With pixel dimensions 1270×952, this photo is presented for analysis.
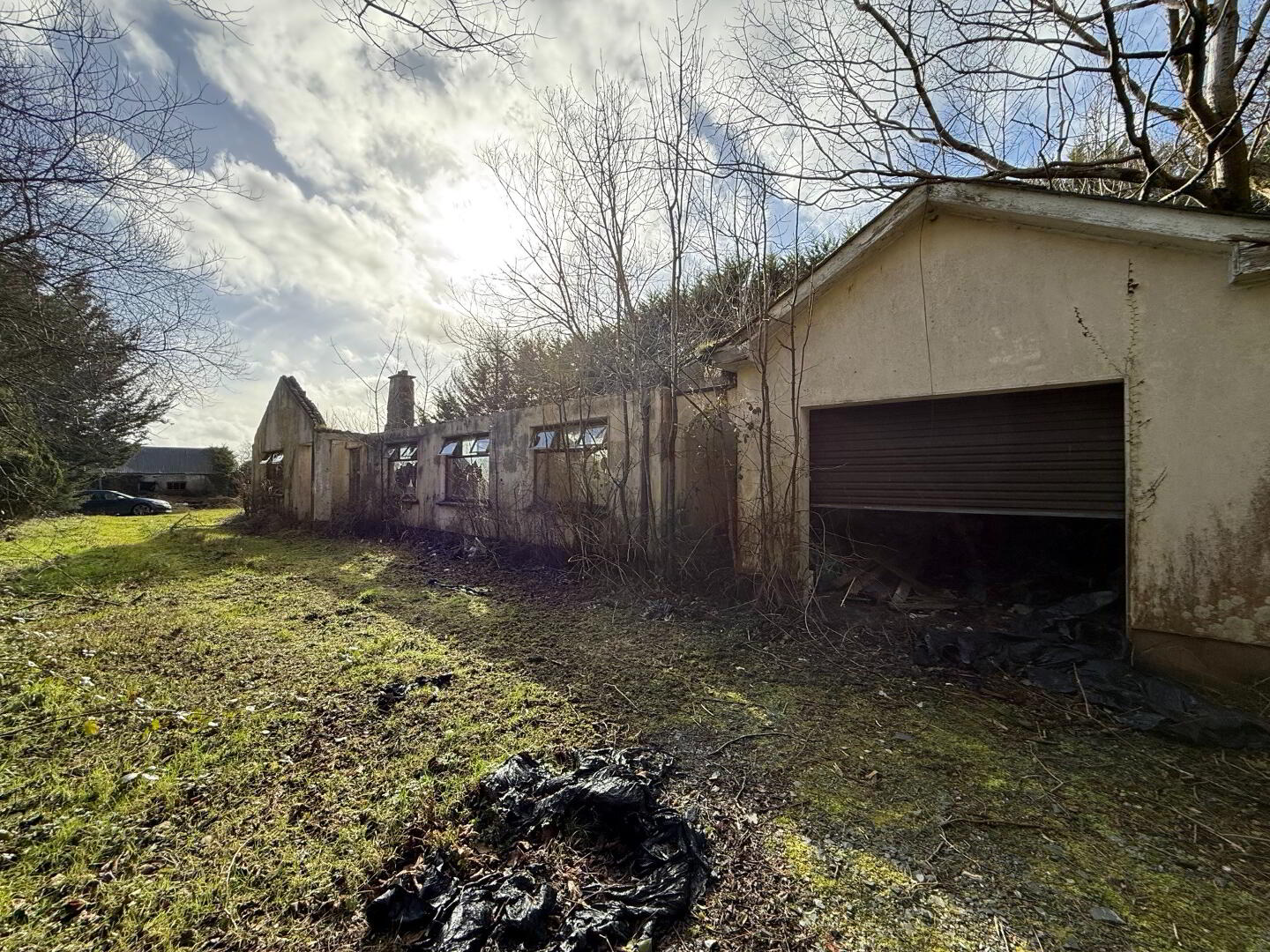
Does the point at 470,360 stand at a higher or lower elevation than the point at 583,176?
lower

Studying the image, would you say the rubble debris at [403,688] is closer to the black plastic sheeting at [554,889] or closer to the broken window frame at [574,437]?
the black plastic sheeting at [554,889]

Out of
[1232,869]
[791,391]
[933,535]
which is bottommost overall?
[1232,869]

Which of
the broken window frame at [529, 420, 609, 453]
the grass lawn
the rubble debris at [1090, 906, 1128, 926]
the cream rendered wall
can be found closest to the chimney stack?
the broken window frame at [529, 420, 609, 453]

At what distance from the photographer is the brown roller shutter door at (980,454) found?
12.7 feet

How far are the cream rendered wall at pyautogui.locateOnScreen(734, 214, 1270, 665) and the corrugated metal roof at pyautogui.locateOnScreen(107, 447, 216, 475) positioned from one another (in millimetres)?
40586

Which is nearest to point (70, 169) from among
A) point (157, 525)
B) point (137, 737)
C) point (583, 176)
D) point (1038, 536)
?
point (137, 737)

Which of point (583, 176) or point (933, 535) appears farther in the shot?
point (583, 176)

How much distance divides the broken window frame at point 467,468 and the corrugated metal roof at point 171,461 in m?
31.0

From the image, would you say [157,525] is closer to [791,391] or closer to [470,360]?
[470,360]

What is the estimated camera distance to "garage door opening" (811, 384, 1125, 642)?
3.95m

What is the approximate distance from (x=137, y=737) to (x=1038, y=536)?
8233 mm

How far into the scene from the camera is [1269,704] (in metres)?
3.09

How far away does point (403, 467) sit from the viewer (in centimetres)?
1248

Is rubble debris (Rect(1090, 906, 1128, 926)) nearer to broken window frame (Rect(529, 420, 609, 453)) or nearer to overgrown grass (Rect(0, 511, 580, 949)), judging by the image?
overgrown grass (Rect(0, 511, 580, 949))
